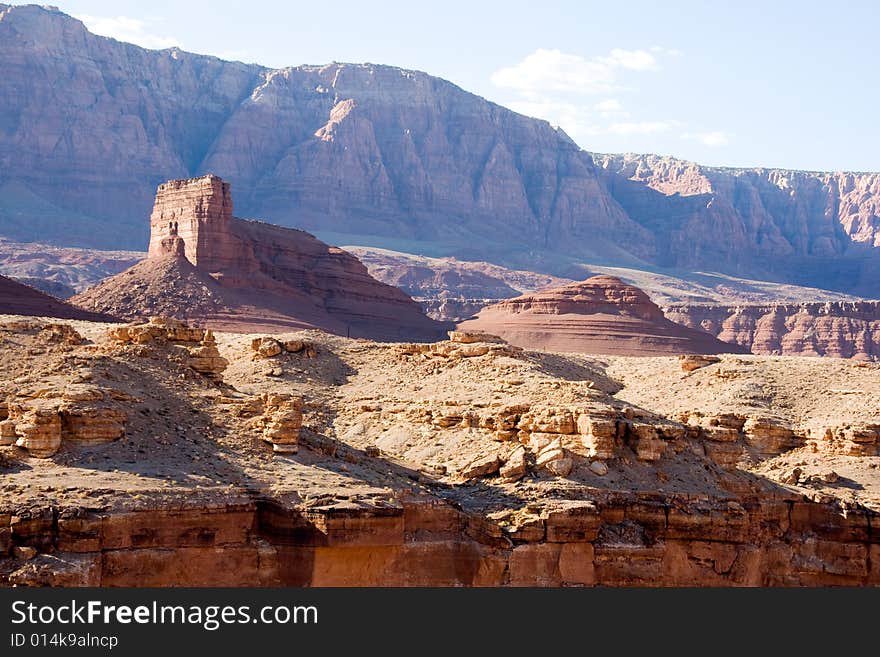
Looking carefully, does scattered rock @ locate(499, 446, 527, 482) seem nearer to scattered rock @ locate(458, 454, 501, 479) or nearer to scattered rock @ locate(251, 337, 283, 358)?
scattered rock @ locate(458, 454, 501, 479)

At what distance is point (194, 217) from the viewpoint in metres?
108

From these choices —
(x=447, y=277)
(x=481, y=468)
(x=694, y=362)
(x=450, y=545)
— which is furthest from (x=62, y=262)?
(x=450, y=545)

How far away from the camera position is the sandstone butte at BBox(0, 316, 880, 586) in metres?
30.2

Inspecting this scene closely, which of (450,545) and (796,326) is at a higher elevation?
(450,545)

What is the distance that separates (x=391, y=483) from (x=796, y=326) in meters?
115

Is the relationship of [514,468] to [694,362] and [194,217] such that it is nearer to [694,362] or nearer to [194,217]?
[694,362]

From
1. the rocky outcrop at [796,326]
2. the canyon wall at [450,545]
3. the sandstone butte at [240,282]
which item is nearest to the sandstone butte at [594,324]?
the sandstone butte at [240,282]

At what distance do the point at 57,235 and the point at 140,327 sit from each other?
147 meters

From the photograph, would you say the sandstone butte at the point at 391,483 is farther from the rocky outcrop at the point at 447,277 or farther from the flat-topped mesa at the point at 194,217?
the rocky outcrop at the point at 447,277

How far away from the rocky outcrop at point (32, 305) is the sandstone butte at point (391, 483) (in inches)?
1154

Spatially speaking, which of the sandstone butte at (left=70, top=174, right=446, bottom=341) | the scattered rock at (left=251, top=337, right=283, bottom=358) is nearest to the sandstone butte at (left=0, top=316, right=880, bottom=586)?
the scattered rock at (left=251, top=337, right=283, bottom=358)

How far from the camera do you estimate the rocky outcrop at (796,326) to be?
459 feet

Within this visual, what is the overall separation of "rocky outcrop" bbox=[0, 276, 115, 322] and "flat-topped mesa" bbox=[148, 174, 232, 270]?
1930 cm

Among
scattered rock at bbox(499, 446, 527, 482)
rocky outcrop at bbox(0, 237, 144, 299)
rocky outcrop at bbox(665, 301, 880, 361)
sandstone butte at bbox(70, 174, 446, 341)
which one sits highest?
scattered rock at bbox(499, 446, 527, 482)
